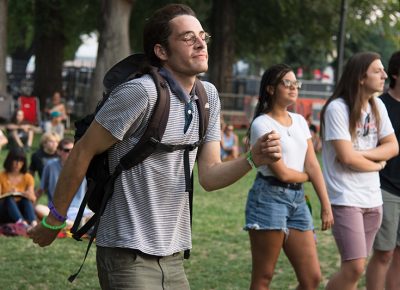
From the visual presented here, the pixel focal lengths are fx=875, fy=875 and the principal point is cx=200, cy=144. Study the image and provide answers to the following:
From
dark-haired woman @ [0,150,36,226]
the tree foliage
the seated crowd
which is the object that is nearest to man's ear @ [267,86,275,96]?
the seated crowd

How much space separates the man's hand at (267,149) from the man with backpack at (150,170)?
3 centimetres

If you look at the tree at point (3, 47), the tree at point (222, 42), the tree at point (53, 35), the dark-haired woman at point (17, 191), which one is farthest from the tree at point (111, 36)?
Answer: the dark-haired woman at point (17, 191)

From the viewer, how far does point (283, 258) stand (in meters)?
8.97

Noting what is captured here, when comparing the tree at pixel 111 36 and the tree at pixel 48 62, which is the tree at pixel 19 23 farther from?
the tree at pixel 111 36

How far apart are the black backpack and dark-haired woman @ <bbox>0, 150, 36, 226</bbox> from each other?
260 inches

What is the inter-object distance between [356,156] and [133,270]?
7.61 ft

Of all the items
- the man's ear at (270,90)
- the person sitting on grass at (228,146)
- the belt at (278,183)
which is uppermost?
the man's ear at (270,90)

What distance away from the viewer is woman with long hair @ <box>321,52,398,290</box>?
18.3ft

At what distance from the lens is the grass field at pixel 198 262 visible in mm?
7586

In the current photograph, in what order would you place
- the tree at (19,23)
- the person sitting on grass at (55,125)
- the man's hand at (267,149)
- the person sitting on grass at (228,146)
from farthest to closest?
the tree at (19,23), the person sitting on grass at (55,125), the person sitting on grass at (228,146), the man's hand at (267,149)

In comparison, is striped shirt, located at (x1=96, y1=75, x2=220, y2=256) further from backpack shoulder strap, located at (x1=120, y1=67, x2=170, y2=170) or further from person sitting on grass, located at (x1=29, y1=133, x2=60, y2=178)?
person sitting on grass, located at (x1=29, y1=133, x2=60, y2=178)

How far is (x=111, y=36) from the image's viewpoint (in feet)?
69.5

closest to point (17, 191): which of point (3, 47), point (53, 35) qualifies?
point (3, 47)

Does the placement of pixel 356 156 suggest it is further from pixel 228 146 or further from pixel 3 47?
pixel 3 47
